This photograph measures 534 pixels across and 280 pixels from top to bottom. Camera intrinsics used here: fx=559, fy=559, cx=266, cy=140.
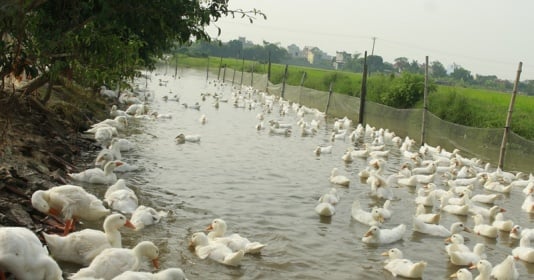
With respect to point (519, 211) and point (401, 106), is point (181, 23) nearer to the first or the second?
point (519, 211)

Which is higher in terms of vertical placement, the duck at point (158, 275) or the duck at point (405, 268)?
the duck at point (158, 275)

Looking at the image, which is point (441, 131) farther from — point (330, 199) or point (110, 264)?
point (110, 264)

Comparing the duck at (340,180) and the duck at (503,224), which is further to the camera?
the duck at (340,180)

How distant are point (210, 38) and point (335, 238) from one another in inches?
166

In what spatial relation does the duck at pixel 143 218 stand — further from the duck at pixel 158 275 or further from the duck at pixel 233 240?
the duck at pixel 158 275

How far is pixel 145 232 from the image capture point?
886 cm

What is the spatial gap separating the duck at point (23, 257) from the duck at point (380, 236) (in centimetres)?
571

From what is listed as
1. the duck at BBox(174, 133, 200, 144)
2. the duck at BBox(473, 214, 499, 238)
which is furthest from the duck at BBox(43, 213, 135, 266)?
the duck at BBox(174, 133, 200, 144)

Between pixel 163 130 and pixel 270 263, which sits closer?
pixel 270 263

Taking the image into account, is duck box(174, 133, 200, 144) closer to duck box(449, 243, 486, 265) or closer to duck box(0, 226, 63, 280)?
duck box(449, 243, 486, 265)

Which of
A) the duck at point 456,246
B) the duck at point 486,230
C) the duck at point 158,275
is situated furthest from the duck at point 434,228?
the duck at point 158,275

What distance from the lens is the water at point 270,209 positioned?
841 centimetres

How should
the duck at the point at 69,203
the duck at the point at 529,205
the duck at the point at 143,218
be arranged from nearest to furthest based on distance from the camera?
the duck at the point at 69,203, the duck at the point at 143,218, the duck at the point at 529,205

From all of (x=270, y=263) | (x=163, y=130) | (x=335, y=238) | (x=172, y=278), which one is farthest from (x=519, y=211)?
(x=163, y=130)
